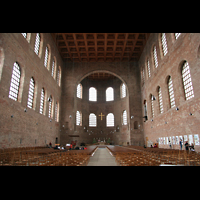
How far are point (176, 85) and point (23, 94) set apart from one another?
46.5 ft

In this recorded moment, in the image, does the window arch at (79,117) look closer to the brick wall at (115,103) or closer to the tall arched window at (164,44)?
the brick wall at (115,103)

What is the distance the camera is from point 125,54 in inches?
1150

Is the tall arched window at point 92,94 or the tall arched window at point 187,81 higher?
the tall arched window at point 92,94

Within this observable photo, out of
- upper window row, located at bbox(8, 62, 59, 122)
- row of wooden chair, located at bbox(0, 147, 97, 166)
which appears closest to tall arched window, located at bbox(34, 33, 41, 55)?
upper window row, located at bbox(8, 62, 59, 122)

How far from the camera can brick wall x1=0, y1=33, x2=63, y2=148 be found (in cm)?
1165

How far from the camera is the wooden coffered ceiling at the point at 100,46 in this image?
2425 centimetres

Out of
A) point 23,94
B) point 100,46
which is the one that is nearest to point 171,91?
point 23,94

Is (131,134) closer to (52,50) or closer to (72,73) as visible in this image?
(72,73)

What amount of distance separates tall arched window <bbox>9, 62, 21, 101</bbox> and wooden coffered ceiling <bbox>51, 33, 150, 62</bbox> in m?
10.7

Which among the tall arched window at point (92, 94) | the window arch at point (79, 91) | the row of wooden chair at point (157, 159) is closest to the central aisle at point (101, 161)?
the row of wooden chair at point (157, 159)

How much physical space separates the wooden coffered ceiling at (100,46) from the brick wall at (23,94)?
4.30 metres

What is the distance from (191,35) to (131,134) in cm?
1876

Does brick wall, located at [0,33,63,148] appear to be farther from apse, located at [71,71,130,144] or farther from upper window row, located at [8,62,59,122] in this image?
apse, located at [71,71,130,144]
